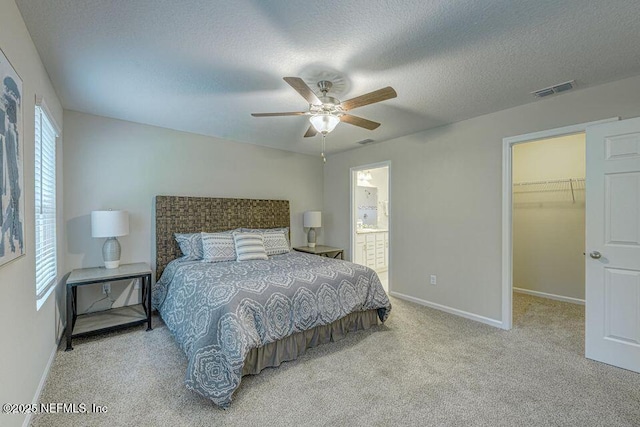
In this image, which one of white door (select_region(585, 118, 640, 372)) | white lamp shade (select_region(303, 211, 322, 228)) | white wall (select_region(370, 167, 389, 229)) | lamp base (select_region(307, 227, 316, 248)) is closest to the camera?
white door (select_region(585, 118, 640, 372))

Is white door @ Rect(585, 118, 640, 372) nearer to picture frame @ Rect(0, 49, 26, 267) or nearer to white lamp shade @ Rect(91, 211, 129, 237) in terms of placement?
picture frame @ Rect(0, 49, 26, 267)

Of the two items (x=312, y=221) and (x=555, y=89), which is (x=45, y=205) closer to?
(x=312, y=221)

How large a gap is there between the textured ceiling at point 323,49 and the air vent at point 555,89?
0.07 meters

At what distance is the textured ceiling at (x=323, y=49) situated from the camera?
1658 millimetres

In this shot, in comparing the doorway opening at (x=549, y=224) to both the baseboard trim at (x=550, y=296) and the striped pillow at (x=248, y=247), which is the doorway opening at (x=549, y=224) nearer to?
the baseboard trim at (x=550, y=296)

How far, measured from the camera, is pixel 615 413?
1.87 meters

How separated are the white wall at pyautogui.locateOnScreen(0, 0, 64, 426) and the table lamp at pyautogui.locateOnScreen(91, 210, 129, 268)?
2.94 ft

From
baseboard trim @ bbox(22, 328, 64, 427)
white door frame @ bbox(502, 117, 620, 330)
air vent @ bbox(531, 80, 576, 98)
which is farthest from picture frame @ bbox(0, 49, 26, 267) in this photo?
white door frame @ bbox(502, 117, 620, 330)

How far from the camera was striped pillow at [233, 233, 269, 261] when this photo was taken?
12.0 feet

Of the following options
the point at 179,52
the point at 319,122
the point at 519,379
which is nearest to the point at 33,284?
the point at 179,52

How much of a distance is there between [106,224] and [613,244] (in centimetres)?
480

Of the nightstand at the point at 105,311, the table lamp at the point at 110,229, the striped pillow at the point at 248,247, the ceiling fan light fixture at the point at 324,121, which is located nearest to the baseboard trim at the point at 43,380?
the nightstand at the point at 105,311

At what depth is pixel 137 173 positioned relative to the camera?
367 cm

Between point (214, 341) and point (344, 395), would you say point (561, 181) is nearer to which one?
point (344, 395)
